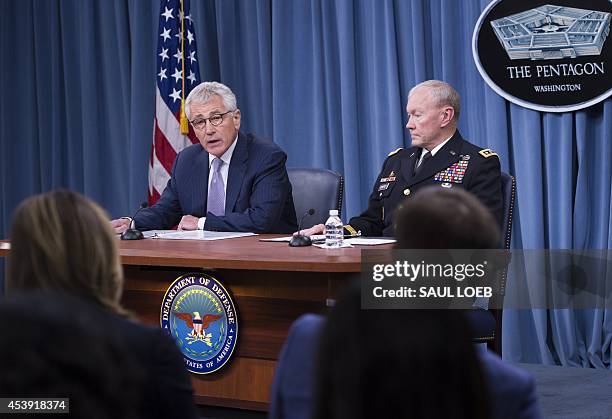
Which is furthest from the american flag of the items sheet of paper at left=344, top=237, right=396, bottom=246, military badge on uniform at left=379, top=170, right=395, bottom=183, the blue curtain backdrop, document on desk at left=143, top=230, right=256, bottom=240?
sheet of paper at left=344, top=237, right=396, bottom=246

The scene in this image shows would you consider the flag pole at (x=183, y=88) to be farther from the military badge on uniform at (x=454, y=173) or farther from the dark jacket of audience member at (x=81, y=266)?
the dark jacket of audience member at (x=81, y=266)

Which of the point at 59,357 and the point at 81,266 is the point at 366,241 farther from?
the point at 59,357

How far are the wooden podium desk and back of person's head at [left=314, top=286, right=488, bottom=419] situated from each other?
1.89m

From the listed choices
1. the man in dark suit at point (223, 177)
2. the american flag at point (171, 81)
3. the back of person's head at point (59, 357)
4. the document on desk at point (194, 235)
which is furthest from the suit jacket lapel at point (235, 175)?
the back of person's head at point (59, 357)

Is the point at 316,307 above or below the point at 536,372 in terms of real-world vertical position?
above

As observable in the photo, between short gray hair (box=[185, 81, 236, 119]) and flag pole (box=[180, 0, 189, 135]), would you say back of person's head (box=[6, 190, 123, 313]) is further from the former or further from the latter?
flag pole (box=[180, 0, 189, 135])

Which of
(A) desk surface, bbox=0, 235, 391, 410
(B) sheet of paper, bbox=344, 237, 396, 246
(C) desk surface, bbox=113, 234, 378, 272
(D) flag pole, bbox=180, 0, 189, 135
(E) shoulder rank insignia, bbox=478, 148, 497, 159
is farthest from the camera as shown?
(D) flag pole, bbox=180, 0, 189, 135

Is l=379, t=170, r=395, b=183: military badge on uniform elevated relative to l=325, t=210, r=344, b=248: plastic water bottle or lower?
elevated

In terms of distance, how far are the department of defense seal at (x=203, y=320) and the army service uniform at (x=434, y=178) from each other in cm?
82

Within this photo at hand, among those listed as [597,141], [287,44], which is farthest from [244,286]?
[287,44]

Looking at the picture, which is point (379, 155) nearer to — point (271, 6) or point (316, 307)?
point (271, 6)

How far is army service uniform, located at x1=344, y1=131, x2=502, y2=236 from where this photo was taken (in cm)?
378

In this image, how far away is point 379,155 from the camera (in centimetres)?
534

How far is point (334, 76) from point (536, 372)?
2.09 metres
